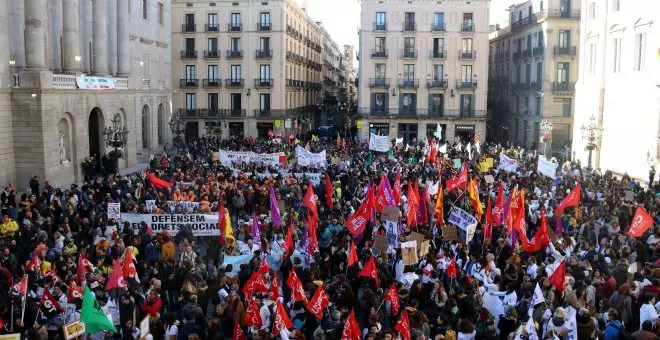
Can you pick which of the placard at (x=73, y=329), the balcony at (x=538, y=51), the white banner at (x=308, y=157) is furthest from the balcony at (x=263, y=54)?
the placard at (x=73, y=329)

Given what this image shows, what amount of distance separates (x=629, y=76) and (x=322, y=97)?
52.1 metres

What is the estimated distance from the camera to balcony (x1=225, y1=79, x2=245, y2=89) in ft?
189

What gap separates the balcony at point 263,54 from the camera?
187 feet

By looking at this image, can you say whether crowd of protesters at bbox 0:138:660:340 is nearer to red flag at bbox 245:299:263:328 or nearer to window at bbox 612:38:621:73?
red flag at bbox 245:299:263:328

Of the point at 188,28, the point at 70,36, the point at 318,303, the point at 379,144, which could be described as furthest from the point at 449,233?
the point at 188,28

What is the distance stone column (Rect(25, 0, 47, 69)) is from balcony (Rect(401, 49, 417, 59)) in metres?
33.4

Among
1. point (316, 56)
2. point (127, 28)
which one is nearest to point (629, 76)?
point (127, 28)

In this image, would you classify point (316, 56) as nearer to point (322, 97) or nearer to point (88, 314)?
point (322, 97)

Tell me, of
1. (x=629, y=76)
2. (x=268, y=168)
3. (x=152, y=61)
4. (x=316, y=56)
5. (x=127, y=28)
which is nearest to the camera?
(x=268, y=168)

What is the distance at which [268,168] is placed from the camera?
27.8 metres

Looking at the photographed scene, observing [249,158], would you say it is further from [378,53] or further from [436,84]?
[436,84]

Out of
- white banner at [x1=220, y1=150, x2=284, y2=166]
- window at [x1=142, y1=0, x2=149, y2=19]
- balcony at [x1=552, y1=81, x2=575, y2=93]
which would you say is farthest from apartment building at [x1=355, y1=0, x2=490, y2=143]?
white banner at [x1=220, y1=150, x2=284, y2=166]

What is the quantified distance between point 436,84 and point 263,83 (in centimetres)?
1488

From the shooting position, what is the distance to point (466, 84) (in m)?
57.2
